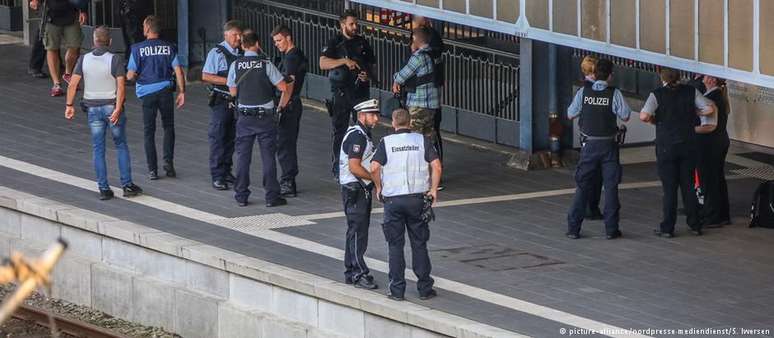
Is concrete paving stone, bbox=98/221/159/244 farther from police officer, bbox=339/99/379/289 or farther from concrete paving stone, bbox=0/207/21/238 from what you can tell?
police officer, bbox=339/99/379/289

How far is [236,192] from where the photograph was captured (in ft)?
46.2

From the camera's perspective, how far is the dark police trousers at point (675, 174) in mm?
12664

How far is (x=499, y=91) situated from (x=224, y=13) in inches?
192

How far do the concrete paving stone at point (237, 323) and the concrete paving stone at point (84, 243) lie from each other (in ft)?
5.91

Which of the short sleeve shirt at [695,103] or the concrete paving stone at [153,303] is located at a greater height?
the short sleeve shirt at [695,103]

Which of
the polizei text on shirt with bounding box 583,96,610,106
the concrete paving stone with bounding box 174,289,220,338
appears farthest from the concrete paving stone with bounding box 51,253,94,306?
the polizei text on shirt with bounding box 583,96,610,106

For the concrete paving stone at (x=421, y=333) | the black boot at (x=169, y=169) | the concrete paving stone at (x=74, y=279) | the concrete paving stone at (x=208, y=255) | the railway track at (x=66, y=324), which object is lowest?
the railway track at (x=66, y=324)

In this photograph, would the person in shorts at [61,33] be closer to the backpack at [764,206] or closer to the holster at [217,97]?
the holster at [217,97]

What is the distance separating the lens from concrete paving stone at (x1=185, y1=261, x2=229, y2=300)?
38.9 ft

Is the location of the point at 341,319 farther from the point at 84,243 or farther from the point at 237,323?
the point at 84,243

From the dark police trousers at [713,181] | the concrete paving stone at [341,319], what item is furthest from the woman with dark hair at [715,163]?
the concrete paving stone at [341,319]

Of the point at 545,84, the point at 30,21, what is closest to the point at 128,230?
the point at 545,84

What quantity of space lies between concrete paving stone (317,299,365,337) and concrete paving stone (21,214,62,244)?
359 cm

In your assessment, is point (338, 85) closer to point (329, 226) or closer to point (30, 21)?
point (329, 226)
